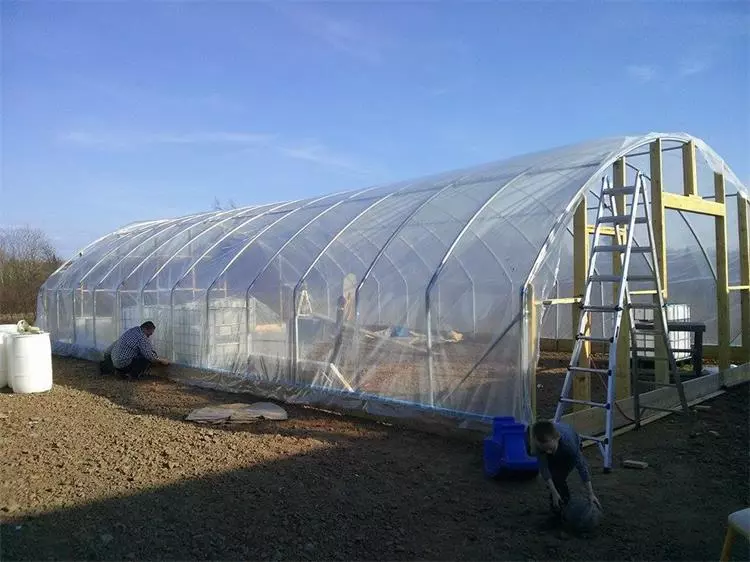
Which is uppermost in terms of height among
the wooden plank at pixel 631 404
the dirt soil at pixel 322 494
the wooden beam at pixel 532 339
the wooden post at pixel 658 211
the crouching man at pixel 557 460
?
the wooden post at pixel 658 211

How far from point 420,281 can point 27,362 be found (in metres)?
7.61

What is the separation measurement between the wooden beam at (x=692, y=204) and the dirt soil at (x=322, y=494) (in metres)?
3.35

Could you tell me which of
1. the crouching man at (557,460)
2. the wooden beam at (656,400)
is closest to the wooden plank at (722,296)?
the wooden beam at (656,400)

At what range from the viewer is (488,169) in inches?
453

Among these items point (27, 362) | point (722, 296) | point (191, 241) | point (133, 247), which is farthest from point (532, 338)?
point (133, 247)

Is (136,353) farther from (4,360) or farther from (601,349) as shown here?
(601,349)

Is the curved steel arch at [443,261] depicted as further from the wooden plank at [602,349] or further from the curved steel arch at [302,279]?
the wooden plank at [602,349]

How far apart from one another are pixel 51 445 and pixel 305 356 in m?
4.01

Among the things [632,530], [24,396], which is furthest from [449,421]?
[24,396]

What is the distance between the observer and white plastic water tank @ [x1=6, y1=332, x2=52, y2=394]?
11.7m

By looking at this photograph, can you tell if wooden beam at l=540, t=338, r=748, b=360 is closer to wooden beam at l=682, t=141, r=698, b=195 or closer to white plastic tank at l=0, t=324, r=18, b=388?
wooden beam at l=682, t=141, r=698, b=195

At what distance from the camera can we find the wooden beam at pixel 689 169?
10.8 meters

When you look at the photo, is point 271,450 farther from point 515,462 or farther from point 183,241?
point 183,241

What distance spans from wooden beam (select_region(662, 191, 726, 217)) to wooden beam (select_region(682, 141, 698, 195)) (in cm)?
15
